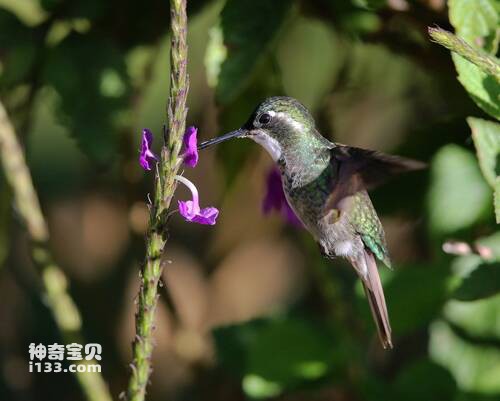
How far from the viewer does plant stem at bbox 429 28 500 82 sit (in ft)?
3.67

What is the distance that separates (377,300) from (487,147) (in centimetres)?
39

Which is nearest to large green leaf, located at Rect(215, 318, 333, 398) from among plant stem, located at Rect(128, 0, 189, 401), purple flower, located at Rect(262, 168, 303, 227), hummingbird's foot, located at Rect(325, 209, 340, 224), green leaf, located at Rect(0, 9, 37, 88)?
purple flower, located at Rect(262, 168, 303, 227)

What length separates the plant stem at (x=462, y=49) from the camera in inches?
44.1

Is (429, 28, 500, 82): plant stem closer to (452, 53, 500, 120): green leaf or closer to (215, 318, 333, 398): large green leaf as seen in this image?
(452, 53, 500, 120): green leaf

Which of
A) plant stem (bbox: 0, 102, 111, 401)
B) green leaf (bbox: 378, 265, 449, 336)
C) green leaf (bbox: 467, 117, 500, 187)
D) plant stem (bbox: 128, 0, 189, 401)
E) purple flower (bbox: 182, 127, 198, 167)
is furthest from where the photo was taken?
green leaf (bbox: 378, 265, 449, 336)

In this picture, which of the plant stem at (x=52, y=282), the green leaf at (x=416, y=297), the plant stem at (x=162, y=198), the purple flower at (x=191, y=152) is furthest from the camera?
the green leaf at (x=416, y=297)

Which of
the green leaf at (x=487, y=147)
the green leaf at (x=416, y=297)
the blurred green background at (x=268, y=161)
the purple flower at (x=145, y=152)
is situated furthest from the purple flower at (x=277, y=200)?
the purple flower at (x=145, y=152)

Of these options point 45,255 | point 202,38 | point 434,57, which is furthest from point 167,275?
point 434,57

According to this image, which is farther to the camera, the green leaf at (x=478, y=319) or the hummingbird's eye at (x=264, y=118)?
the green leaf at (x=478, y=319)

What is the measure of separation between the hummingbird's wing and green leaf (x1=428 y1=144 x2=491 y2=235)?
272mm

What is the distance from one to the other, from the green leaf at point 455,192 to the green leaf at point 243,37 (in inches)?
15.3

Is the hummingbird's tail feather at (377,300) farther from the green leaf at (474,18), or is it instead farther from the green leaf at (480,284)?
the green leaf at (474,18)

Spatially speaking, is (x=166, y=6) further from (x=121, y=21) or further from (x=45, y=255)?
(x=45, y=255)

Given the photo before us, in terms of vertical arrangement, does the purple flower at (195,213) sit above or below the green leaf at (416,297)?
above
